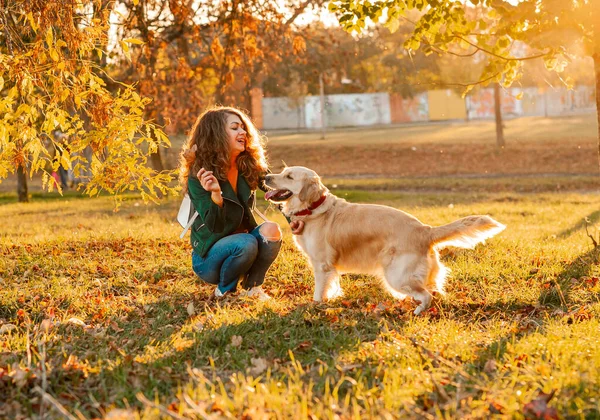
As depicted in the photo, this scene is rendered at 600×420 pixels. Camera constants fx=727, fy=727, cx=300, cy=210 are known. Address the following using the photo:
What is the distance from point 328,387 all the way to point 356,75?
54.2 m

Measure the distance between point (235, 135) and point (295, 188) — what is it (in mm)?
683

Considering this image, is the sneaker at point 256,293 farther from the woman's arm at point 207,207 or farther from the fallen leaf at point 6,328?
the fallen leaf at point 6,328

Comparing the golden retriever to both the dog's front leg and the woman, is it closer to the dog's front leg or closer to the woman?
the dog's front leg

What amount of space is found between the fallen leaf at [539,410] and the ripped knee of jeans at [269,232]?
3173mm

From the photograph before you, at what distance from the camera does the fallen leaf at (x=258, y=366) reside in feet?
12.5

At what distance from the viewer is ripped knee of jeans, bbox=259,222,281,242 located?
19.8 ft

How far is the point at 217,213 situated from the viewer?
19.0ft

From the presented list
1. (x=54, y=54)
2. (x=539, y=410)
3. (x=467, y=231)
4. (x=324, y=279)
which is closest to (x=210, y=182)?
(x=324, y=279)

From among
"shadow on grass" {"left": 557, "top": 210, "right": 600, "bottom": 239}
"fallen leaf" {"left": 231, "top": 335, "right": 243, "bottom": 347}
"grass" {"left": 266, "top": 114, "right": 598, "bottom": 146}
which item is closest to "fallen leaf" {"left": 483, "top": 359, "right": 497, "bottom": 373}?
"fallen leaf" {"left": 231, "top": 335, "right": 243, "bottom": 347}

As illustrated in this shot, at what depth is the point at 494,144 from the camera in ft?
107

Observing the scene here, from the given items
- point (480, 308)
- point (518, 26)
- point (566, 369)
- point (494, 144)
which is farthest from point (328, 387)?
point (494, 144)

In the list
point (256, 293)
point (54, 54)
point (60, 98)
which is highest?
point (54, 54)

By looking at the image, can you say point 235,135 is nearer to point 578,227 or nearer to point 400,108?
point 578,227

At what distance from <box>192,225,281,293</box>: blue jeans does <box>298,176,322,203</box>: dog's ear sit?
0.52 m
